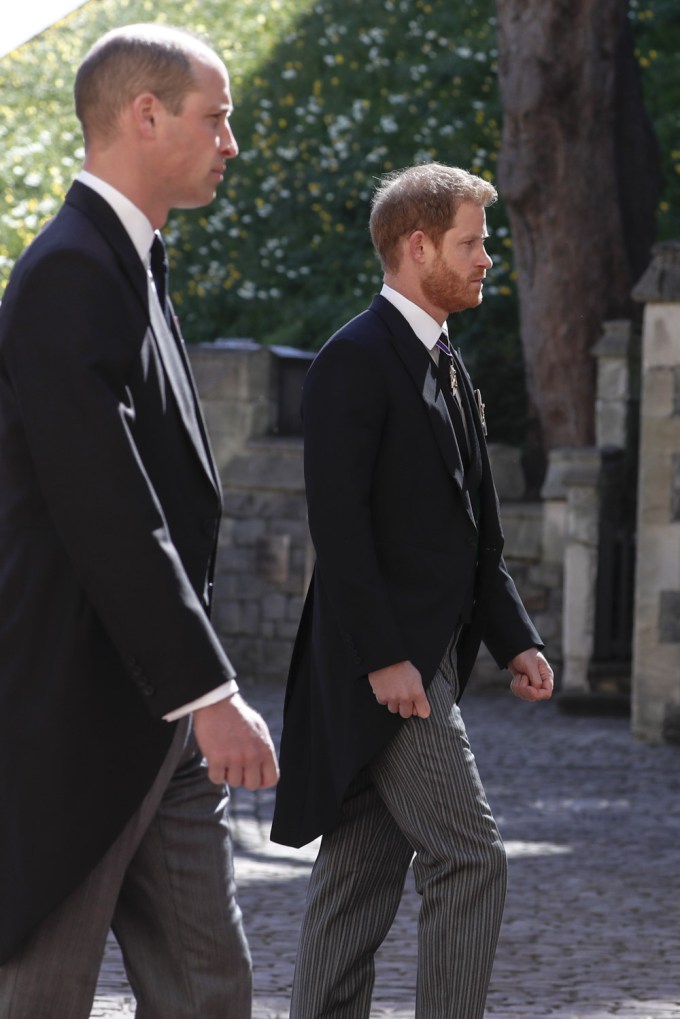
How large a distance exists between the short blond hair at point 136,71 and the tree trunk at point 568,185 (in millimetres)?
10553

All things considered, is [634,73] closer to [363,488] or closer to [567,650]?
[567,650]

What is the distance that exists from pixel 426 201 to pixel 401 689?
3.07 feet

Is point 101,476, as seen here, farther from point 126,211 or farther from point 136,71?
point 136,71

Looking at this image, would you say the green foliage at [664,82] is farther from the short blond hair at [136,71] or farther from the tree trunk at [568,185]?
the short blond hair at [136,71]

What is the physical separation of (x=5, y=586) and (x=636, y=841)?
5341 mm

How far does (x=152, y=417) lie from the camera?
8.43 ft

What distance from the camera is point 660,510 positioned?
10.1m

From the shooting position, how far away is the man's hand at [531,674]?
12.6 ft

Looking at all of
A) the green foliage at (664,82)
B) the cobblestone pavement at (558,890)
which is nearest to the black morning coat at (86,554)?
the cobblestone pavement at (558,890)

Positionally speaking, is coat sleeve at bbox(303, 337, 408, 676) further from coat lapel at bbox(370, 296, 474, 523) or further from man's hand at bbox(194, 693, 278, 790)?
man's hand at bbox(194, 693, 278, 790)

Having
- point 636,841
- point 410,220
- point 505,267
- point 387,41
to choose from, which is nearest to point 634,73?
point 505,267

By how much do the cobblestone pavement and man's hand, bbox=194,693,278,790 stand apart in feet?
7.32

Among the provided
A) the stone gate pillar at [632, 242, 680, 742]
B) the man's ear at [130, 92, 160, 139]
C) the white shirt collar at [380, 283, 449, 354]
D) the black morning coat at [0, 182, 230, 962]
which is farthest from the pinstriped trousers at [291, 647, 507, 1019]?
the stone gate pillar at [632, 242, 680, 742]

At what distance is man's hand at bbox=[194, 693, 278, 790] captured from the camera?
2.45 m
